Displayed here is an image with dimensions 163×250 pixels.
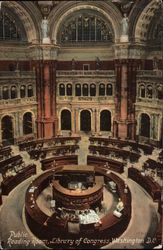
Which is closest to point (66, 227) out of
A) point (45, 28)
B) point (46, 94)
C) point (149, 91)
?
point (45, 28)

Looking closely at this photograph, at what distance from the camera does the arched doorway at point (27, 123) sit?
1265 inches

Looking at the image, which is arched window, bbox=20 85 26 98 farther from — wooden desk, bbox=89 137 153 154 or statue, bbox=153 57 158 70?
statue, bbox=153 57 158 70

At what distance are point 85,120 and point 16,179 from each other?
50.5ft

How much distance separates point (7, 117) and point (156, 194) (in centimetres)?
2091

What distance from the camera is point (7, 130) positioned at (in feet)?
100

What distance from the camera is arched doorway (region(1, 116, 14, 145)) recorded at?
3011 cm

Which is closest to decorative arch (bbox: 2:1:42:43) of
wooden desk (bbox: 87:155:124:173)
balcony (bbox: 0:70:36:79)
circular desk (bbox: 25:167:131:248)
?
balcony (bbox: 0:70:36:79)

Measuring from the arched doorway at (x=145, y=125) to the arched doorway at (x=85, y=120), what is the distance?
7515 mm

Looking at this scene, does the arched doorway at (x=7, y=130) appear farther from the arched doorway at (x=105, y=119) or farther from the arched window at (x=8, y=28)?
the arched doorway at (x=105, y=119)

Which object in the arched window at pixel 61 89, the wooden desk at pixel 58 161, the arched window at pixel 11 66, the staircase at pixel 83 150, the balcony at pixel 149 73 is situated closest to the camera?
the wooden desk at pixel 58 161

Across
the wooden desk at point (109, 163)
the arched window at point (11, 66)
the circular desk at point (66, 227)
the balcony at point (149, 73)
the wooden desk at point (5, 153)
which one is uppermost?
the arched window at point (11, 66)

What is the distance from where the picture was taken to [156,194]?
18.6 metres

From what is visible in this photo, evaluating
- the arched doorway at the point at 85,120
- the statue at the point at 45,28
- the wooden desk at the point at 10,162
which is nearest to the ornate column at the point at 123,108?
the arched doorway at the point at 85,120

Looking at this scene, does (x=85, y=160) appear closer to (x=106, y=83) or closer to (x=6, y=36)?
(x=106, y=83)
